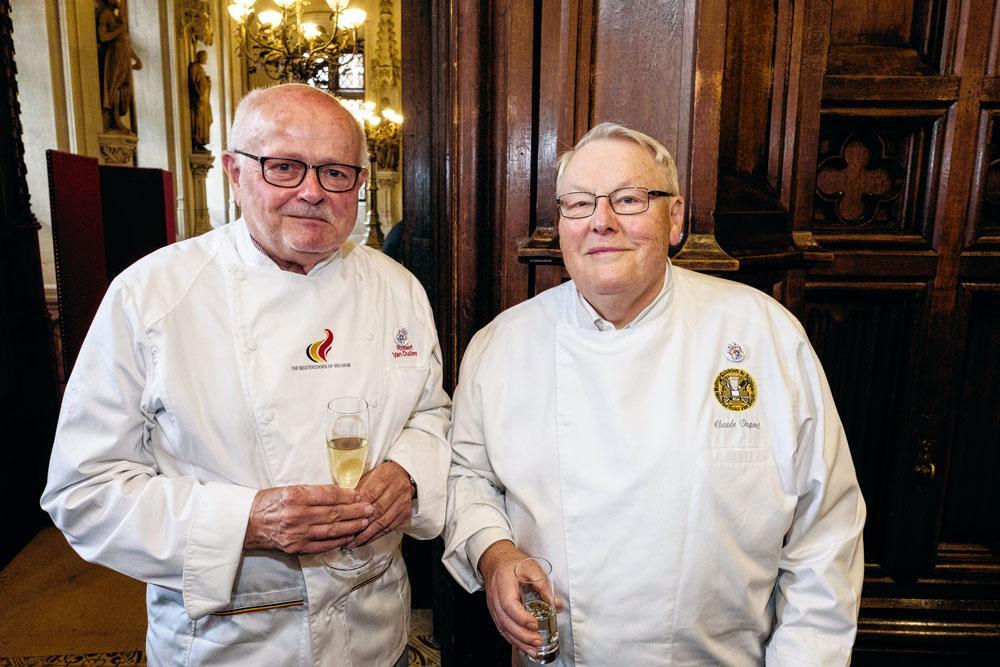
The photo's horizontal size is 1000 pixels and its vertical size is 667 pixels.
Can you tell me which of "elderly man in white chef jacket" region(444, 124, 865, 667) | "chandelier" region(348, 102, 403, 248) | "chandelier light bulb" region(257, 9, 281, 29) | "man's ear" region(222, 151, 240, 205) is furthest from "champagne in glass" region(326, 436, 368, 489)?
"chandelier" region(348, 102, 403, 248)

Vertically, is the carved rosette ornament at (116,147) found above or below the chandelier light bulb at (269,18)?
below

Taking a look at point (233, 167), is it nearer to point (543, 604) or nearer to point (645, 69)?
point (645, 69)

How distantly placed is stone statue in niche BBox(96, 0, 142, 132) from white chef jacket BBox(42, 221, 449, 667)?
559cm

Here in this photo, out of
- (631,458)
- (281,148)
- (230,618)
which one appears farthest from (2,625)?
(631,458)

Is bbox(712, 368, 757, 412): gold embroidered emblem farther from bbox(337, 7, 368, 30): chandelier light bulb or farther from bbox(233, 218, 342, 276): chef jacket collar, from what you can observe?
bbox(337, 7, 368, 30): chandelier light bulb

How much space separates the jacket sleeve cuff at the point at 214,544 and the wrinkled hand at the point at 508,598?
51cm

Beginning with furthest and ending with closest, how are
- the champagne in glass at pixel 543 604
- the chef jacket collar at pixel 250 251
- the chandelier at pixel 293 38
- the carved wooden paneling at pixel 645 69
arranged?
the chandelier at pixel 293 38
the carved wooden paneling at pixel 645 69
the chef jacket collar at pixel 250 251
the champagne in glass at pixel 543 604

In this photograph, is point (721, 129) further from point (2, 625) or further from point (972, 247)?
point (2, 625)

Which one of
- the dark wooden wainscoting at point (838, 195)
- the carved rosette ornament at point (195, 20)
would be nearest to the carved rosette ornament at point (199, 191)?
the carved rosette ornament at point (195, 20)

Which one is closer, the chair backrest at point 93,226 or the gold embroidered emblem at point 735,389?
the gold embroidered emblem at point 735,389

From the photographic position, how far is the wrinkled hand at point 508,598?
4.27ft

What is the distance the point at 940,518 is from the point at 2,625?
3.65m

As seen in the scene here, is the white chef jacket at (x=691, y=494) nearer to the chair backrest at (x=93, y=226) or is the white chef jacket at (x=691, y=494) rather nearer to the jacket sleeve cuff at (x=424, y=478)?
the jacket sleeve cuff at (x=424, y=478)

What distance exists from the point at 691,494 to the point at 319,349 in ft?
2.83
